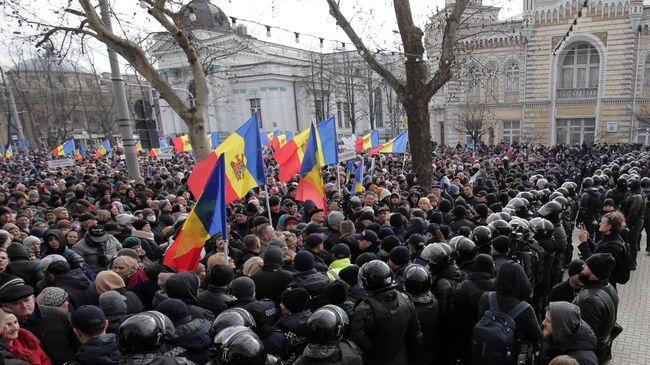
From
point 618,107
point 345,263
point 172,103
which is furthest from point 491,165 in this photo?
point 618,107

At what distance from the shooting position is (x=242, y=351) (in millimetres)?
2246

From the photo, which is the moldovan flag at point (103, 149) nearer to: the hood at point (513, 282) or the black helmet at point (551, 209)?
the black helmet at point (551, 209)

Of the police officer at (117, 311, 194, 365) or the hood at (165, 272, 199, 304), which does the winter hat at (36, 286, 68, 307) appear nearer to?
the hood at (165, 272, 199, 304)

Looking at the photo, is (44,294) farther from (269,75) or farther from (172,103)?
(269,75)

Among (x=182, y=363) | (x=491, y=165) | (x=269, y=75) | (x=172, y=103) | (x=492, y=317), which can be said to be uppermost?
(x=269, y=75)

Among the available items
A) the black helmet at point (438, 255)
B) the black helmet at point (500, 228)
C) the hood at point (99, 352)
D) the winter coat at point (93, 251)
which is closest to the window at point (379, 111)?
the black helmet at point (500, 228)

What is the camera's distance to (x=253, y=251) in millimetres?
5004

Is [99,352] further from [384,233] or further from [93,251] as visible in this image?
[384,233]

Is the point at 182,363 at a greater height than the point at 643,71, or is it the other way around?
the point at 643,71

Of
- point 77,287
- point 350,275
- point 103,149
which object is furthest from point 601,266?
point 103,149

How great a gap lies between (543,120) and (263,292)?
31.9 meters

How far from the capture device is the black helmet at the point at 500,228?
5.03m

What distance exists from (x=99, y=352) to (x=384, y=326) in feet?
6.51

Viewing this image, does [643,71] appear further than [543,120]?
No
